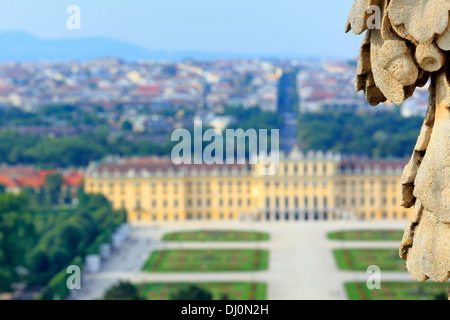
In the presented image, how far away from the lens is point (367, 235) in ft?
127

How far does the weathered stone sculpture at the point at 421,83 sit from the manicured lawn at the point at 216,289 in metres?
23.7

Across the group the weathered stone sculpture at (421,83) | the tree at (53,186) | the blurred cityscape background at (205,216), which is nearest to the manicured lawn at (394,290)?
the blurred cityscape background at (205,216)

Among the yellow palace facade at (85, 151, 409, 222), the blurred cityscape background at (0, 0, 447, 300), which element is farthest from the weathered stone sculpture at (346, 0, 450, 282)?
the yellow palace facade at (85, 151, 409, 222)

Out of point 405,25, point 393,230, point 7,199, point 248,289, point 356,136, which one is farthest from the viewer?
point 356,136

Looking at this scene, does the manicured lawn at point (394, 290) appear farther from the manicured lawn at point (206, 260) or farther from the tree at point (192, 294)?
the manicured lawn at point (206, 260)

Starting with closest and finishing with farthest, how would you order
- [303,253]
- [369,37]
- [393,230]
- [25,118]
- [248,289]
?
[369,37] → [248,289] → [303,253] → [393,230] → [25,118]

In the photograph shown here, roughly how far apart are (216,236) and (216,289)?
1041 centimetres

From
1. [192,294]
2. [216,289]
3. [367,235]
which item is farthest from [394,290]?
[367,235]

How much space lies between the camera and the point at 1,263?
30.0 meters
